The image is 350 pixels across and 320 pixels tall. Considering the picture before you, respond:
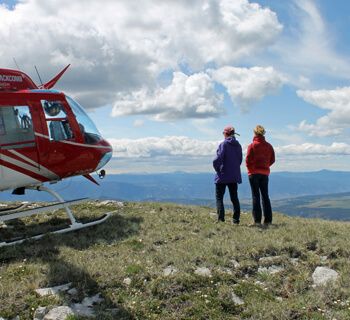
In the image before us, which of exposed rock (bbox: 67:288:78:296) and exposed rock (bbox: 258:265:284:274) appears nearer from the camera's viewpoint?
exposed rock (bbox: 67:288:78:296)

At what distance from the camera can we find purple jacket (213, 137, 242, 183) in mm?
14469

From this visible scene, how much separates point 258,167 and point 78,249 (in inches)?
262

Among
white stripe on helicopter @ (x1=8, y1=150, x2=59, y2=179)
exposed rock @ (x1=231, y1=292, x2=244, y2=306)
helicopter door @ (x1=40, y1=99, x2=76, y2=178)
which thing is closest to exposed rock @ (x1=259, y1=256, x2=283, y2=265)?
exposed rock @ (x1=231, y1=292, x2=244, y2=306)

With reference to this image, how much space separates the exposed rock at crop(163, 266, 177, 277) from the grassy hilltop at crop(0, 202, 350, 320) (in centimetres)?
2

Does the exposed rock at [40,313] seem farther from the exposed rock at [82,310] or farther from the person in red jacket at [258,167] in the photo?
the person in red jacket at [258,167]

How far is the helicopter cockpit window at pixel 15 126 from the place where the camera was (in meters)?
13.1

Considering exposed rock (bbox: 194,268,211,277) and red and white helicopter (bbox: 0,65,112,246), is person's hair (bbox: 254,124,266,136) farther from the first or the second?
exposed rock (bbox: 194,268,211,277)

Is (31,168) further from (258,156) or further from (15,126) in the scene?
(258,156)

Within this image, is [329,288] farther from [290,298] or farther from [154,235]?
[154,235]

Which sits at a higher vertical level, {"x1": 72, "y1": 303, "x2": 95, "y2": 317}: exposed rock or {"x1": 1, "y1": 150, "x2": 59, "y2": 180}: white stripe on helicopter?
{"x1": 1, "y1": 150, "x2": 59, "y2": 180}: white stripe on helicopter

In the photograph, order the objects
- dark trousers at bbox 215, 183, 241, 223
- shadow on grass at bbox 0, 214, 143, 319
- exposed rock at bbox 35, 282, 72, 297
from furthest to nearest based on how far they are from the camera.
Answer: dark trousers at bbox 215, 183, 241, 223, shadow on grass at bbox 0, 214, 143, 319, exposed rock at bbox 35, 282, 72, 297

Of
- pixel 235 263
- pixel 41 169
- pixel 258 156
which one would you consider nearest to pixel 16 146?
pixel 41 169

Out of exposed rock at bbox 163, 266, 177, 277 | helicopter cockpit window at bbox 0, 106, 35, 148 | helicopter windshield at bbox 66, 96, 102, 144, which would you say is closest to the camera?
exposed rock at bbox 163, 266, 177, 277

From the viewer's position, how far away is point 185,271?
9328mm
